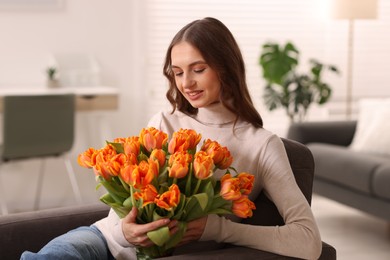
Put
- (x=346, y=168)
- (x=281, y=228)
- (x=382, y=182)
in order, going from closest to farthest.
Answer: (x=281, y=228) < (x=382, y=182) < (x=346, y=168)

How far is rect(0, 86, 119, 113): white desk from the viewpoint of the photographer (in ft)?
15.1

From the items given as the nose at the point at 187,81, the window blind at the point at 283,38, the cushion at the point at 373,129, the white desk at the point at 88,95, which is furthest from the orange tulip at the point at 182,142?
the window blind at the point at 283,38

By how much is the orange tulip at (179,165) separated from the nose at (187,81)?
352 millimetres

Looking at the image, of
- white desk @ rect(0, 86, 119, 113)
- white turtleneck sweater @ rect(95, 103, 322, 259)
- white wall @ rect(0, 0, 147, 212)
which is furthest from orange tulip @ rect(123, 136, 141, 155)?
white wall @ rect(0, 0, 147, 212)

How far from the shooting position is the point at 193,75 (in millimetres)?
1955

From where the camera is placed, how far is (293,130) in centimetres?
476

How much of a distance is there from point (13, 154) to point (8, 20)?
39.3 inches

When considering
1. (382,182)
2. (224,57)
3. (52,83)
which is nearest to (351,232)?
(382,182)

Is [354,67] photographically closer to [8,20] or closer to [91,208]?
[8,20]

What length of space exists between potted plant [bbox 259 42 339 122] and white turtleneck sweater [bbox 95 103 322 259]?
2965 mm

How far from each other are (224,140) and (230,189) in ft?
1.27

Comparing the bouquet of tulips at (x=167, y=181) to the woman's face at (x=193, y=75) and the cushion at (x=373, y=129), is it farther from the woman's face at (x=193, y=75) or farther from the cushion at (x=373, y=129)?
the cushion at (x=373, y=129)

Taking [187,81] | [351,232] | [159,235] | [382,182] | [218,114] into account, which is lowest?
[351,232]

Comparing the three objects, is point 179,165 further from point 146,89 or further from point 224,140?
point 146,89
